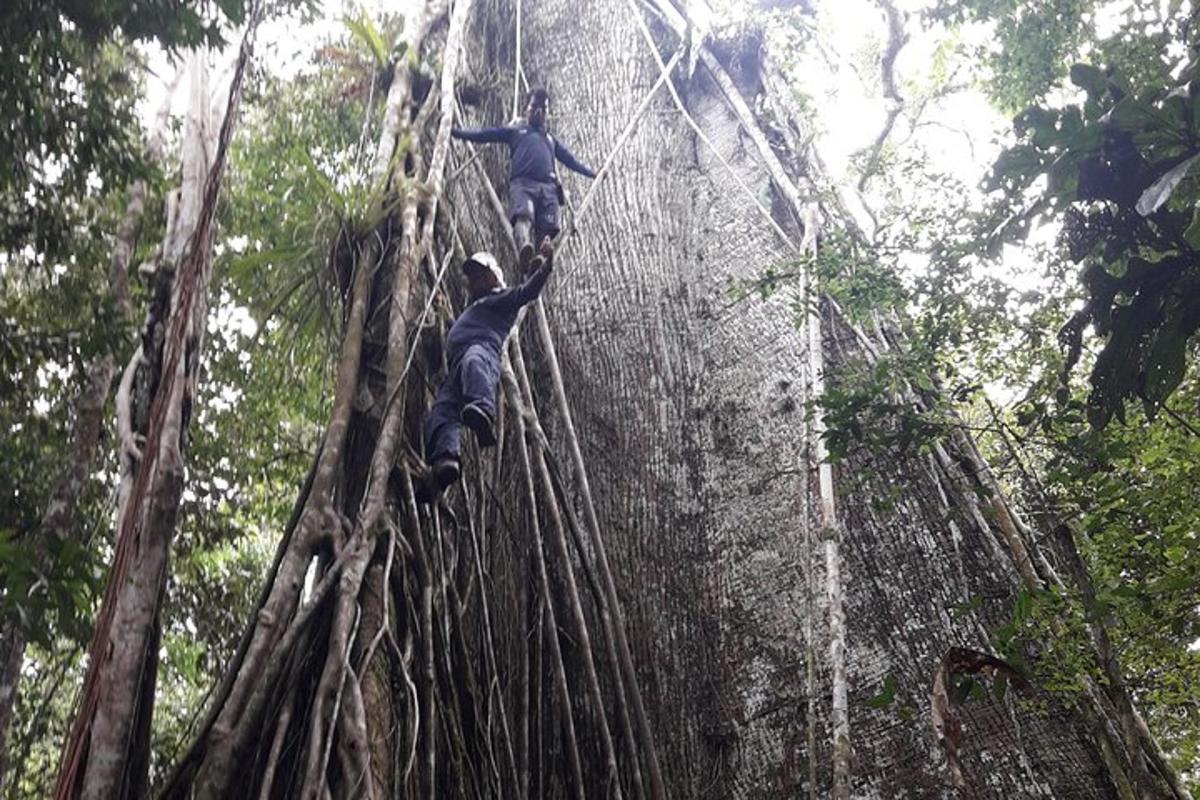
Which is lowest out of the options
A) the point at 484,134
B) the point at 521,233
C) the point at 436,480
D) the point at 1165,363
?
the point at 1165,363

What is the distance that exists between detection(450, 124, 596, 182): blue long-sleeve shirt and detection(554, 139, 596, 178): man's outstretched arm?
0.04 metres

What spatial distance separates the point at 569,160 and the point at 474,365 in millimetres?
1833

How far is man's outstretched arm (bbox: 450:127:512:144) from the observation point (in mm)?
4368

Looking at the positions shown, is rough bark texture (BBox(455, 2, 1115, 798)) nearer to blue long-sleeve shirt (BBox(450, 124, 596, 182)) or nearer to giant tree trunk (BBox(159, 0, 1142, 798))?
giant tree trunk (BBox(159, 0, 1142, 798))

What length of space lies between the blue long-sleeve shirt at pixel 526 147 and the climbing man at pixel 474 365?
1.03m

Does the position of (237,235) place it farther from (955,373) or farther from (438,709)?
(955,373)

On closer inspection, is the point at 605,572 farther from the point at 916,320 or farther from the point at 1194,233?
the point at 1194,233

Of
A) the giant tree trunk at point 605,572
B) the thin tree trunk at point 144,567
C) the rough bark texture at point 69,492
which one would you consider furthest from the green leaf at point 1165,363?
the rough bark texture at point 69,492

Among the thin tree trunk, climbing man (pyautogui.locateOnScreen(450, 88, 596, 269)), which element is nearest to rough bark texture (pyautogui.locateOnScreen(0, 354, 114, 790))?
the thin tree trunk

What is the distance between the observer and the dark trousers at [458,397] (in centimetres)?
308

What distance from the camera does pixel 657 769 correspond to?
2.79 metres

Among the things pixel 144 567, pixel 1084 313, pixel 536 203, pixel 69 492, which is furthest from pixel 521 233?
pixel 1084 313

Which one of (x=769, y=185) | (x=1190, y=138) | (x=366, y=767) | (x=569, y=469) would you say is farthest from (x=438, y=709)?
(x=769, y=185)

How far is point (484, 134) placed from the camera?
4.45m
